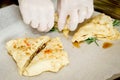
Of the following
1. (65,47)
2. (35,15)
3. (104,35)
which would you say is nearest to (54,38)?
(65,47)

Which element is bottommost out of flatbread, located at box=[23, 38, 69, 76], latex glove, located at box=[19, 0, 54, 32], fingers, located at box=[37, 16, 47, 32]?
flatbread, located at box=[23, 38, 69, 76]

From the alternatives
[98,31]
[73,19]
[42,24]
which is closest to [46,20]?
[42,24]

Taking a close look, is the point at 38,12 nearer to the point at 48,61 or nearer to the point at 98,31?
the point at 48,61

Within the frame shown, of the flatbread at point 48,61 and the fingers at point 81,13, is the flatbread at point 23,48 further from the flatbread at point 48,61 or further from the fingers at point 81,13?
the fingers at point 81,13

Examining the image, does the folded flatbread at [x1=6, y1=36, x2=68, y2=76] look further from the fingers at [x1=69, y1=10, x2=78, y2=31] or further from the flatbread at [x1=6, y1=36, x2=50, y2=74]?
the fingers at [x1=69, y1=10, x2=78, y2=31]

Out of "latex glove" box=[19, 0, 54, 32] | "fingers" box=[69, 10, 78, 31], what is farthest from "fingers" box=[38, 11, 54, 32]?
"fingers" box=[69, 10, 78, 31]

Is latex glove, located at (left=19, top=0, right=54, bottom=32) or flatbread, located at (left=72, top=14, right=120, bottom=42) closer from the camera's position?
latex glove, located at (left=19, top=0, right=54, bottom=32)
